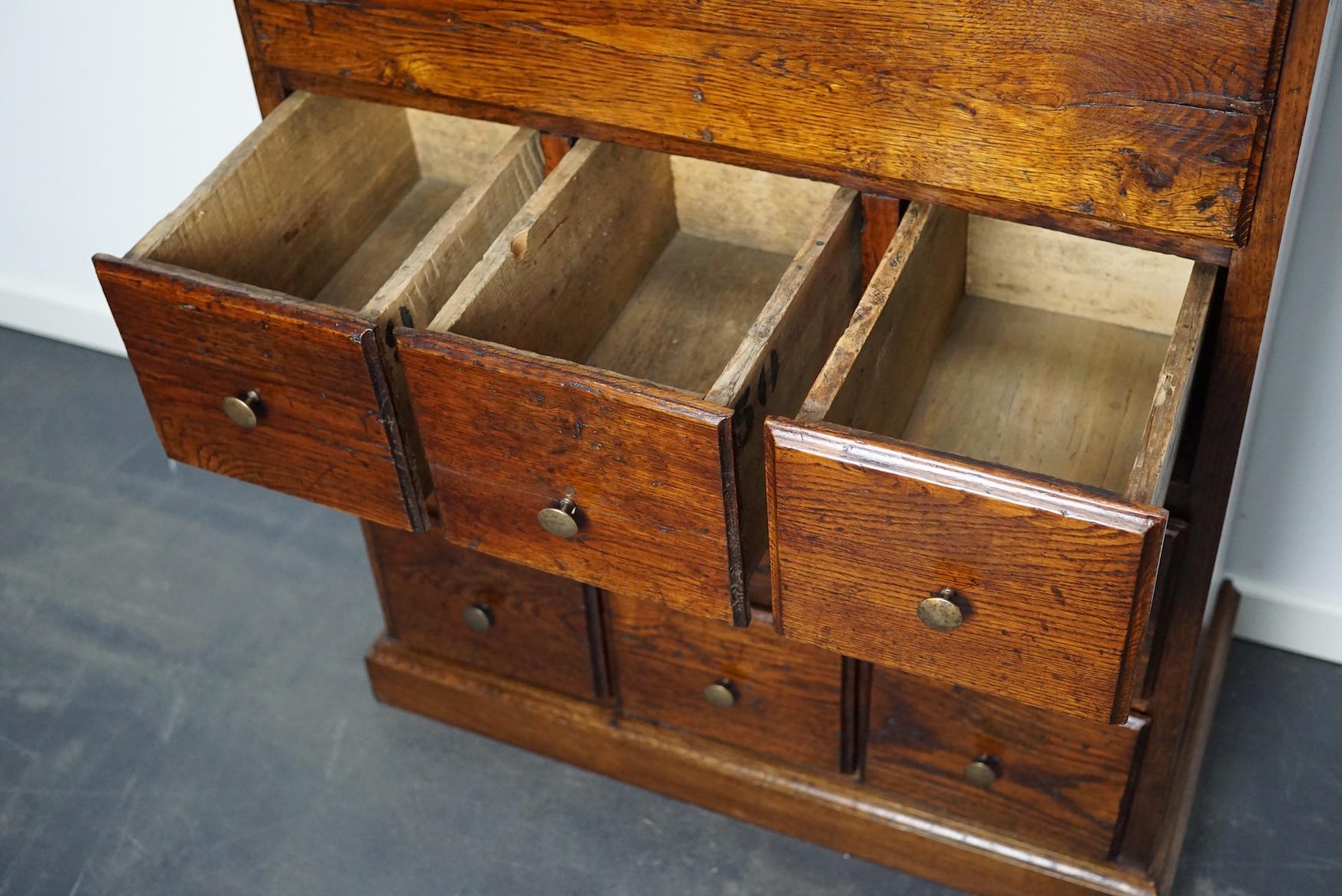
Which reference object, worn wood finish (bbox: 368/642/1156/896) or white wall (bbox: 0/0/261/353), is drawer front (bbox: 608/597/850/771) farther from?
white wall (bbox: 0/0/261/353)

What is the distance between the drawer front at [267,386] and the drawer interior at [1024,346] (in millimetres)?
413

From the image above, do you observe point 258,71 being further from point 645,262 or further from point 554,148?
point 645,262

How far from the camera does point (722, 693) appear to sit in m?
1.66

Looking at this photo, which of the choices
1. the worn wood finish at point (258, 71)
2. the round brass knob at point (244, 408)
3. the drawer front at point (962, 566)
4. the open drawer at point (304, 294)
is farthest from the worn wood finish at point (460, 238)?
the drawer front at point (962, 566)

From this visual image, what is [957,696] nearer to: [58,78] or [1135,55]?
[1135,55]

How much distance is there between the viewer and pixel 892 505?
111 centimetres

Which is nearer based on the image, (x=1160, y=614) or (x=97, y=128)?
(x=1160, y=614)

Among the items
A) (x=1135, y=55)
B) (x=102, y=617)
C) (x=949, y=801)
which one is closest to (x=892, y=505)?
(x=1135, y=55)

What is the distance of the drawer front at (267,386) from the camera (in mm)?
1253

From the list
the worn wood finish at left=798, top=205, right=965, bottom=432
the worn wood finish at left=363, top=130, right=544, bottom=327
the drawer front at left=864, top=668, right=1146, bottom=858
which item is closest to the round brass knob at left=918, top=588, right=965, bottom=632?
the worn wood finish at left=798, top=205, right=965, bottom=432

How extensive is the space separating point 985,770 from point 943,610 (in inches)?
19.1

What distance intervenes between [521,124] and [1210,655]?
1.06 meters

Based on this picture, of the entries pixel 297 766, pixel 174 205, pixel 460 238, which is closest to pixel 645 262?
pixel 460 238

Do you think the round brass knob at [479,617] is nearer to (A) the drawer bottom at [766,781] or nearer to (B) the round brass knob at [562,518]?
(A) the drawer bottom at [766,781]
